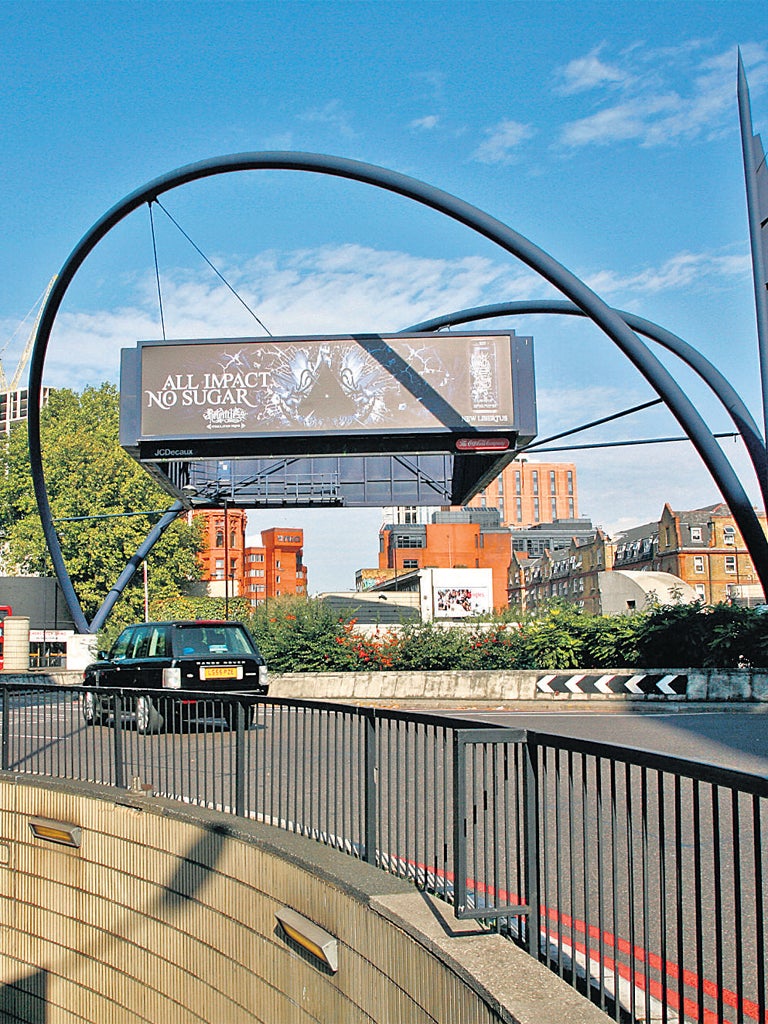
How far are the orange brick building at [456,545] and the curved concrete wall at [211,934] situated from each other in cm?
10649

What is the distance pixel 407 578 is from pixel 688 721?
84119mm

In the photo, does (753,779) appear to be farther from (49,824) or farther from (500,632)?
(500,632)

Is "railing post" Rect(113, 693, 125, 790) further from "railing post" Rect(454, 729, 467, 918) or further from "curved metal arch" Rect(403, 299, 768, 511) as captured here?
"curved metal arch" Rect(403, 299, 768, 511)

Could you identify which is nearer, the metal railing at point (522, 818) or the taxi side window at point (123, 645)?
the metal railing at point (522, 818)

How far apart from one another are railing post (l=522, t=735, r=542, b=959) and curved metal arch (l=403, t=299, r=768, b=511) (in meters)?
15.2

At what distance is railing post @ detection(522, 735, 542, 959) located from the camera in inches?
171

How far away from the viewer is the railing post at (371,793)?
19.2ft

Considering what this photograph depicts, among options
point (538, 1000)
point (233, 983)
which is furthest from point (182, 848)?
point (538, 1000)

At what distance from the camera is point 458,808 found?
189 inches

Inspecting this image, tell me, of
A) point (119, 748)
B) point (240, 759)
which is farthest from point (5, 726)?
point (240, 759)

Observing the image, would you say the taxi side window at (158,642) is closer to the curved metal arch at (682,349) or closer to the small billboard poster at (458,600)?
the curved metal arch at (682,349)

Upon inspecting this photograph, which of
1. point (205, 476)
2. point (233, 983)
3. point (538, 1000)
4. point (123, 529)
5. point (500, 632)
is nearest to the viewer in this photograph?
point (538, 1000)

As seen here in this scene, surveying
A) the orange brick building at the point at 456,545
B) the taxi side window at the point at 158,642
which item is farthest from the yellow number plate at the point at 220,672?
the orange brick building at the point at 456,545

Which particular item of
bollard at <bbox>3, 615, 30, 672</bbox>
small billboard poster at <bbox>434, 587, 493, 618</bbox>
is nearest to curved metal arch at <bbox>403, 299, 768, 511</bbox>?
bollard at <bbox>3, 615, 30, 672</bbox>
